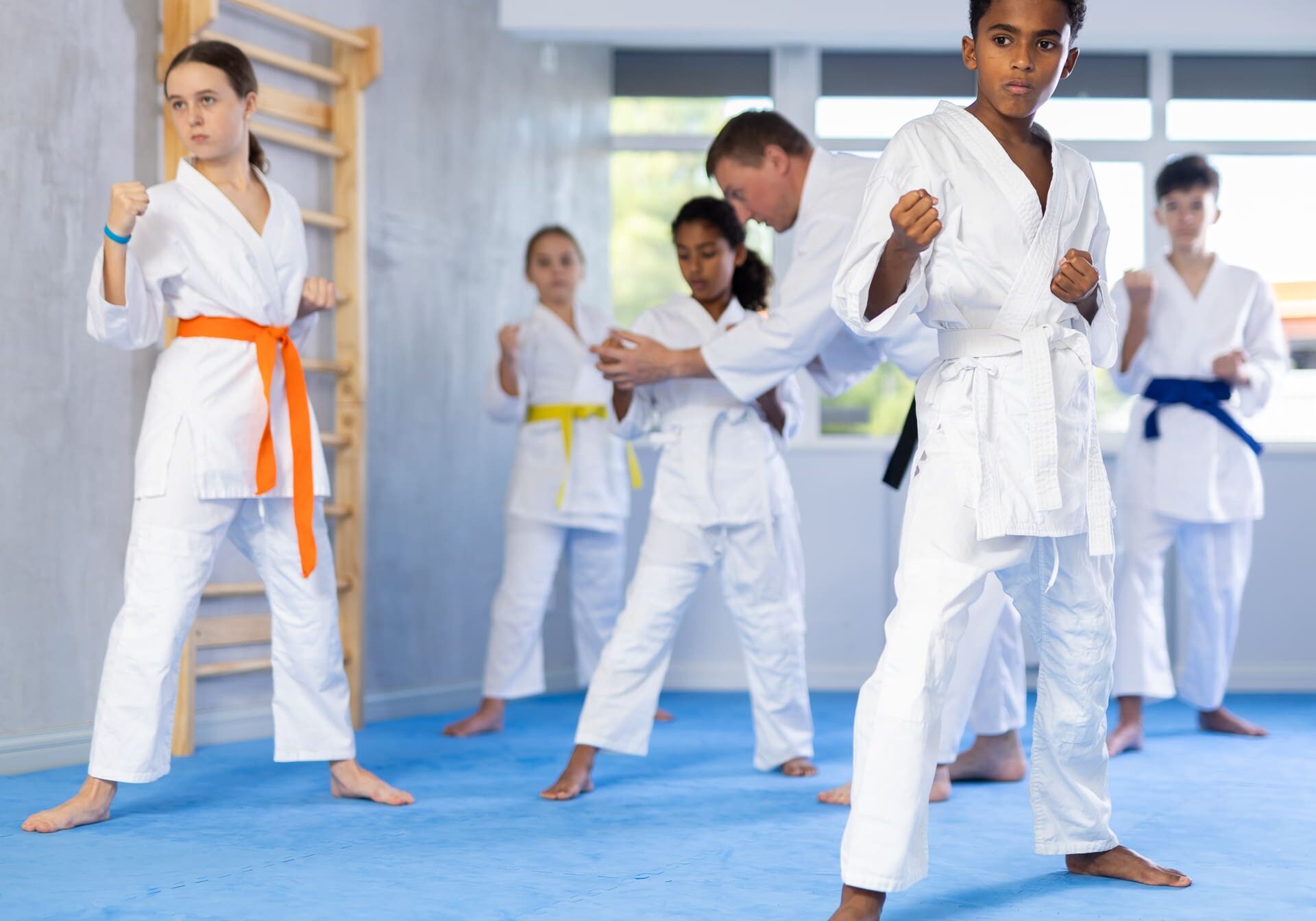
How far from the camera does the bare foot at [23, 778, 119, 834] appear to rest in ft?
8.21

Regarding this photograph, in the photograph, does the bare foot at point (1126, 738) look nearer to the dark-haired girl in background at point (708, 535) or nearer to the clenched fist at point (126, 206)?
the dark-haired girl in background at point (708, 535)

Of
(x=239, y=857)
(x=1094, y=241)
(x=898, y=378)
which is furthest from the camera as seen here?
(x=898, y=378)

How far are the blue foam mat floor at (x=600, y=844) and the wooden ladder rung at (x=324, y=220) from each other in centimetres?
152

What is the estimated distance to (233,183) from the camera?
2771mm

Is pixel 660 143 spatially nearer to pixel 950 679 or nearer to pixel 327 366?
pixel 327 366

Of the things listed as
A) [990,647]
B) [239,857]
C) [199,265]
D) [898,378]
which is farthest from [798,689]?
[898,378]

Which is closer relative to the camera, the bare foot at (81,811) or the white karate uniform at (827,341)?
the bare foot at (81,811)

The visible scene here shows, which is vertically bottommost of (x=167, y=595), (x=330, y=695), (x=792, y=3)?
(x=330, y=695)

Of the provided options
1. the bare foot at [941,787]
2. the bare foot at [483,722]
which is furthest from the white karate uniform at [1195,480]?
the bare foot at [483,722]

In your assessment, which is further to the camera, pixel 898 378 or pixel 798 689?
pixel 898 378

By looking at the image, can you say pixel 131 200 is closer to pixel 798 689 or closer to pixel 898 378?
pixel 798 689

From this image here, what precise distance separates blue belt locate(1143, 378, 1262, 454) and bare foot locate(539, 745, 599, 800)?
199 centimetres

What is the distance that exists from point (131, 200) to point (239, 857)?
4.00 feet

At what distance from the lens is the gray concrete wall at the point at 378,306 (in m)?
3.24
